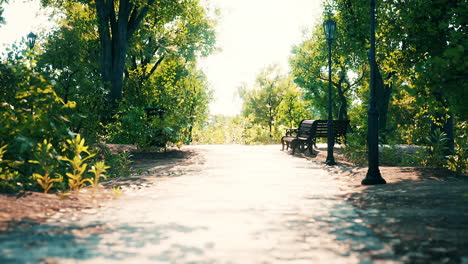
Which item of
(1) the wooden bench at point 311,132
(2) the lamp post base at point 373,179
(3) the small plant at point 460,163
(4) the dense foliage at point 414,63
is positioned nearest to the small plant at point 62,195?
(4) the dense foliage at point 414,63

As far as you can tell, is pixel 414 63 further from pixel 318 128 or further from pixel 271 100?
pixel 271 100

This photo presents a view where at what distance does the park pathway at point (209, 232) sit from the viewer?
12.0 feet

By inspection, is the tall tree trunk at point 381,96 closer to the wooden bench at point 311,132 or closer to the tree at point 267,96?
the wooden bench at point 311,132

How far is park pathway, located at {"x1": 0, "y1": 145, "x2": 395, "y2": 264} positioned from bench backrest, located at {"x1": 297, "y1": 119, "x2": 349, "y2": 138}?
9.06 m

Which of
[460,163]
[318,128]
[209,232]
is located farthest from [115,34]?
[209,232]

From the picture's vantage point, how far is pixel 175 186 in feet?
26.4

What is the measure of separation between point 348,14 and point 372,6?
13.2m

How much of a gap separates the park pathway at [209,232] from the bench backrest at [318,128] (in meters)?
9.06

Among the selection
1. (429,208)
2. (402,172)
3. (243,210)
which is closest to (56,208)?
(243,210)

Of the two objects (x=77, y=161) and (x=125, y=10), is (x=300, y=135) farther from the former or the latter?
(x=77, y=161)

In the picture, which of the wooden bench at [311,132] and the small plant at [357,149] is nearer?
the small plant at [357,149]

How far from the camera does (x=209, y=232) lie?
445 cm

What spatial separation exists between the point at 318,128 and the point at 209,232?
1356 centimetres

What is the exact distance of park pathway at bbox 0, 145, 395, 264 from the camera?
143 inches
